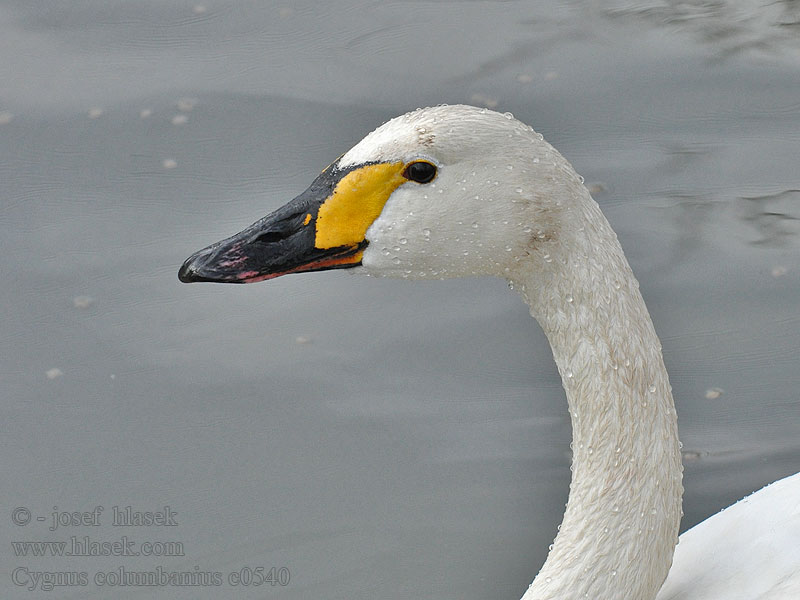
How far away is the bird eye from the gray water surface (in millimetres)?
1651

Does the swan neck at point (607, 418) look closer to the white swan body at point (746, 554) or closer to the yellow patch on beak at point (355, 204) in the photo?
the white swan body at point (746, 554)

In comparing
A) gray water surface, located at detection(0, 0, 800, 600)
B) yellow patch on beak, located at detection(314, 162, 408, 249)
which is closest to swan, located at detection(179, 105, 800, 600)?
yellow patch on beak, located at detection(314, 162, 408, 249)

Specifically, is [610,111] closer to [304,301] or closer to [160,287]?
[304,301]

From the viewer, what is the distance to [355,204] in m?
2.34

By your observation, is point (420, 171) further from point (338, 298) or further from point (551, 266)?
point (338, 298)

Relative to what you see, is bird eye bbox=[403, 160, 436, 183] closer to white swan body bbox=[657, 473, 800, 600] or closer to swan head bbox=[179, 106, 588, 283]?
swan head bbox=[179, 106, 588, 283]

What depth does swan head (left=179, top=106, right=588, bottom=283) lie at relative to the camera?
87.9 inches

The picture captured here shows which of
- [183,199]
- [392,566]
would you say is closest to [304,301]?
[183,199]

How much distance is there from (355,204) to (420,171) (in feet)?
0.52

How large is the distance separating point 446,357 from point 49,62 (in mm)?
2548

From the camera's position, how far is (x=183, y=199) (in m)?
4.73

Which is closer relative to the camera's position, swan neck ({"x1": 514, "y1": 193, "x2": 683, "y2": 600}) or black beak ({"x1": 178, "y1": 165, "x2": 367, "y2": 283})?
swan neck ({"x1": 514, "y1": 193, "x2": 683, "y2": 600})

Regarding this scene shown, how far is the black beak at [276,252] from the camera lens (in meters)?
2.41

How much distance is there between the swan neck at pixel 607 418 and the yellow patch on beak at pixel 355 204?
1.11 ft
